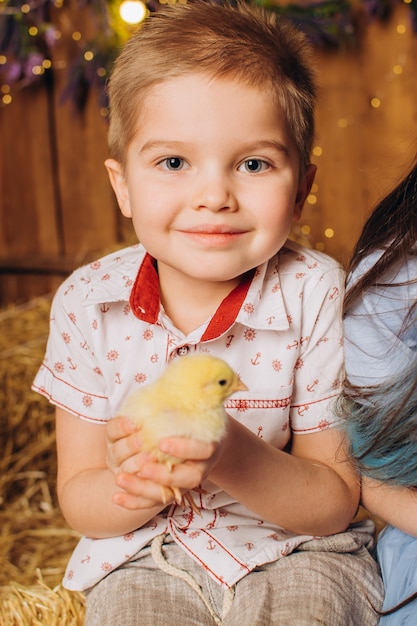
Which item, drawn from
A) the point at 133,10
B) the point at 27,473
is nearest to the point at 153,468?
the point at 27,473

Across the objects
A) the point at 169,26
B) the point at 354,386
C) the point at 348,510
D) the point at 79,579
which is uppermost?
the point at 169,26

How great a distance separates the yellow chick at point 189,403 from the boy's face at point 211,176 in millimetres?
299

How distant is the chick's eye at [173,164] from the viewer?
1.21 meters

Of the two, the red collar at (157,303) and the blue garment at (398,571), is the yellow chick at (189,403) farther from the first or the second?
the blue garment at (398,571)

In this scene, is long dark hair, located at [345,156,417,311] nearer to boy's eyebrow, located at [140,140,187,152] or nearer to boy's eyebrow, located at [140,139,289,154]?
boy's eyebrow, located at [140,139,289,154]

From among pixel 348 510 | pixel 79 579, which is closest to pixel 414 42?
pixel 348 510

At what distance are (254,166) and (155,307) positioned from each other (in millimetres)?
273

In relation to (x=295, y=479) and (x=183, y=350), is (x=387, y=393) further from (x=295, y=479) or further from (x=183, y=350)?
(x=183, y=350)

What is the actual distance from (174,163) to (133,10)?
194 centimetres

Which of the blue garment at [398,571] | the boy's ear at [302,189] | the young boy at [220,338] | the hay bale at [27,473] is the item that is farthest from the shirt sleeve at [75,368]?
the hay bale at [27,473]

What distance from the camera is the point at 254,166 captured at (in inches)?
48.0

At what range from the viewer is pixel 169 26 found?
1.27 m

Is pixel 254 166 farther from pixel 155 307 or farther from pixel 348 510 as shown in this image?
pixel 348 510

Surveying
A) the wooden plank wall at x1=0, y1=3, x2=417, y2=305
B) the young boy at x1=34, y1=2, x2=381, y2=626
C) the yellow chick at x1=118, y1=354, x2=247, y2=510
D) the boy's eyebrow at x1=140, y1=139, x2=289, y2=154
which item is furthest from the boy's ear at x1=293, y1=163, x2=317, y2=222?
the wooden plank wall at x1=0, y1=3, x2=417, y2=305
